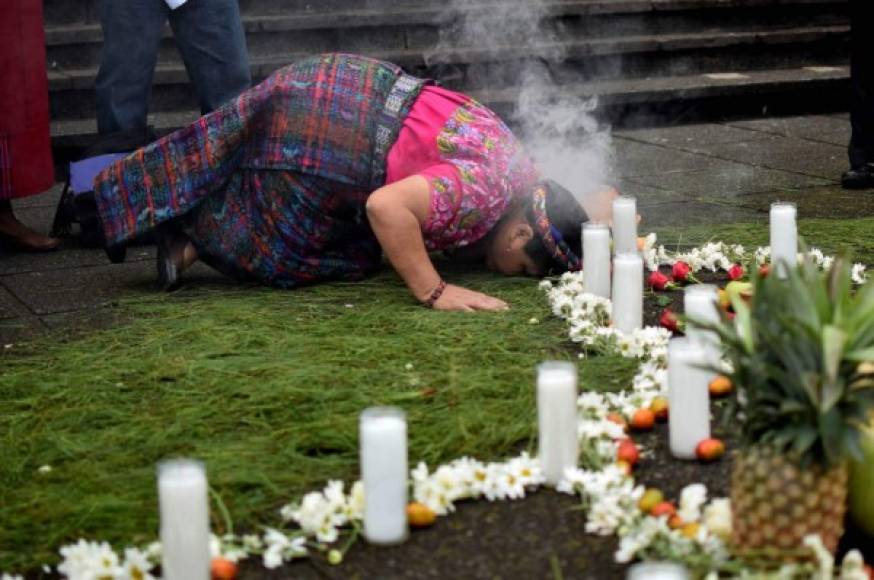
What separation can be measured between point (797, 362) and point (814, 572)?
382mm

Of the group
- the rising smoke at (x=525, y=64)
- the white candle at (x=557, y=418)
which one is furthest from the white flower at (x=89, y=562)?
the rising smoke at (x=525, y=64)

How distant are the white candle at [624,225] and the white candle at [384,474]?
7.17 feet

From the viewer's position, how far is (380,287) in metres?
4.91

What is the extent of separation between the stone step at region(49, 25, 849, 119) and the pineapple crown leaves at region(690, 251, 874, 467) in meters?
6.03

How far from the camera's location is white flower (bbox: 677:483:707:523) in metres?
2.75

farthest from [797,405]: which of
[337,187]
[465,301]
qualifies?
[337,187]

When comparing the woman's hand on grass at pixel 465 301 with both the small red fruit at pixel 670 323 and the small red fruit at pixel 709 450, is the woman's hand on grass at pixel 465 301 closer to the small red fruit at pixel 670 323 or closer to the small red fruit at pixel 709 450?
the small red fruit at pixel 670 323

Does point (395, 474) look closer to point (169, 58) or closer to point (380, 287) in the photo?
point (380, 287)

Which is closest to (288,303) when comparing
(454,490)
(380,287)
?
(380,287)

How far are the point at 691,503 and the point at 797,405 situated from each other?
0.36 metres

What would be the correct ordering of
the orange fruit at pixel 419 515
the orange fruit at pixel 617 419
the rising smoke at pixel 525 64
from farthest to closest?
the rising smoke at pixel 525 64 → the orange fruit at pixel 617 419 → the orange fruit at pixel 419 515

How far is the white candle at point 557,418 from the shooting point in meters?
2.97

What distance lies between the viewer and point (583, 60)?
933 cm

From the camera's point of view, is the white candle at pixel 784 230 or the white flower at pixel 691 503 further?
the white candle at pixel 784 230
